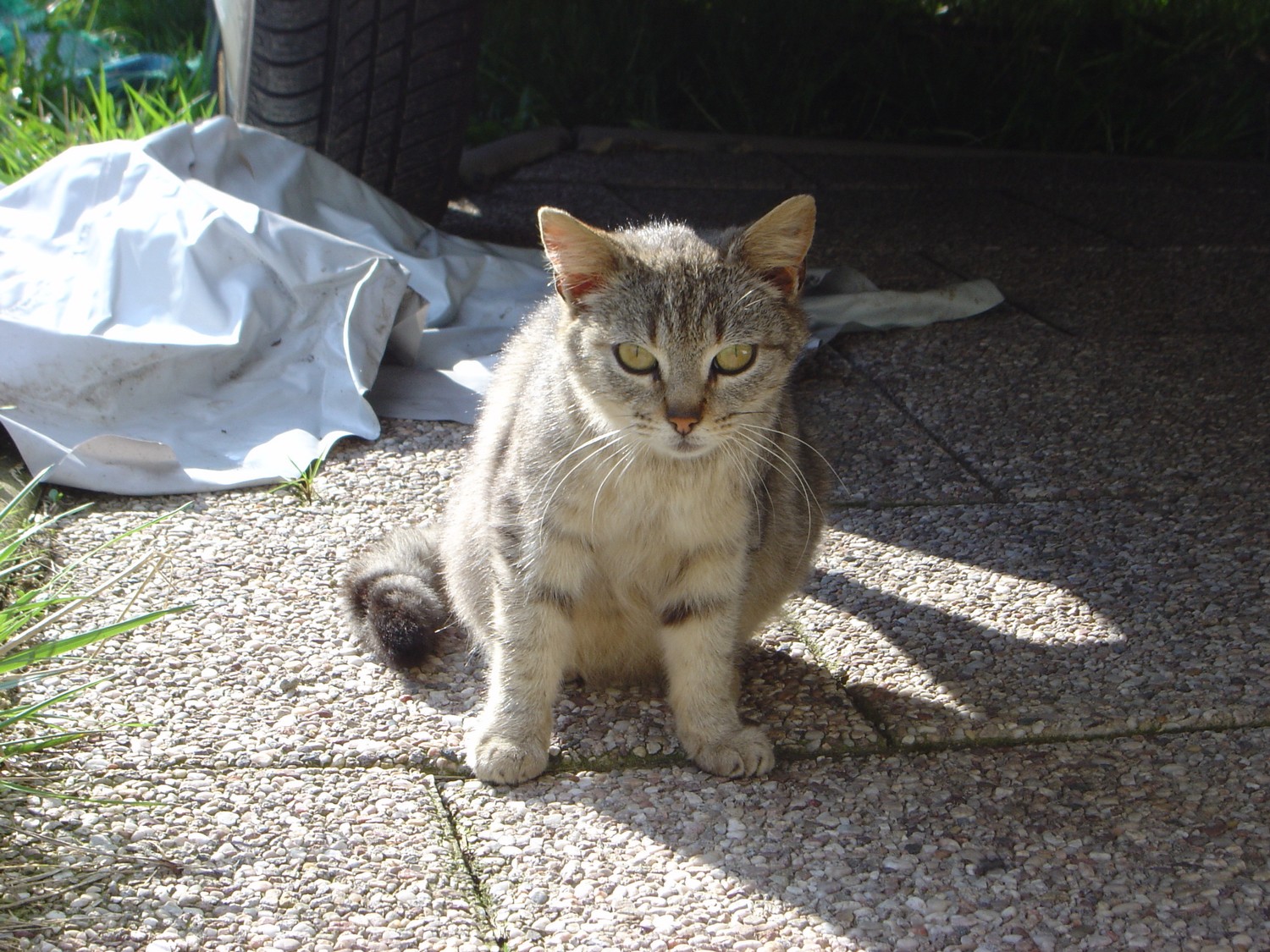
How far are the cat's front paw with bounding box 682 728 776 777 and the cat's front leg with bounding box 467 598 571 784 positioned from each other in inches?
12.0

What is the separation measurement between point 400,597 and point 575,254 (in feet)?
2.72

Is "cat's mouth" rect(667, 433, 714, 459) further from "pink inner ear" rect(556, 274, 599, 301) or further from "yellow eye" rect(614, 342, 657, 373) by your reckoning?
"pink inner ear" rect(556, 274, 599, 301)

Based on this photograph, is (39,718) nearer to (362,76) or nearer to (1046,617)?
(1046,617)

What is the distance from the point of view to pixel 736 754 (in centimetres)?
243

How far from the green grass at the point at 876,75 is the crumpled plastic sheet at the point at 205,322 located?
10.1 ft

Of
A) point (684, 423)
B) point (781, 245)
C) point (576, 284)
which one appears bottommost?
point (684, 423)

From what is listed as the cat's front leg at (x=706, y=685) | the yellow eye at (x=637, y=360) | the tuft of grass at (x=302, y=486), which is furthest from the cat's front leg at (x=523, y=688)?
the tuft of grass at (x=302, y=486)

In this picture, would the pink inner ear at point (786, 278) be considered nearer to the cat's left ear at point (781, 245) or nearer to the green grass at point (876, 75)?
the cat's left ear at point (781, 245)

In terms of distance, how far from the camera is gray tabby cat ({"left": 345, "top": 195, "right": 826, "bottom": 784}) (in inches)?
95.7

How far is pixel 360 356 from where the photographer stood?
12.8ft

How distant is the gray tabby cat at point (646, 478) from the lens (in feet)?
7.97

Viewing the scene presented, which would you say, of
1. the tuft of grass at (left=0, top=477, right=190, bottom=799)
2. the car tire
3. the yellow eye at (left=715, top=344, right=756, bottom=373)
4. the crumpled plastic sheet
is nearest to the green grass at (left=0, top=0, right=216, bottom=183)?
the car tire

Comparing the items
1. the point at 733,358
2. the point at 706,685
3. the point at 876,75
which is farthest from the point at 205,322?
the point at 876,75

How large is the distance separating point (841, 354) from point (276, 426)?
6.52ft
